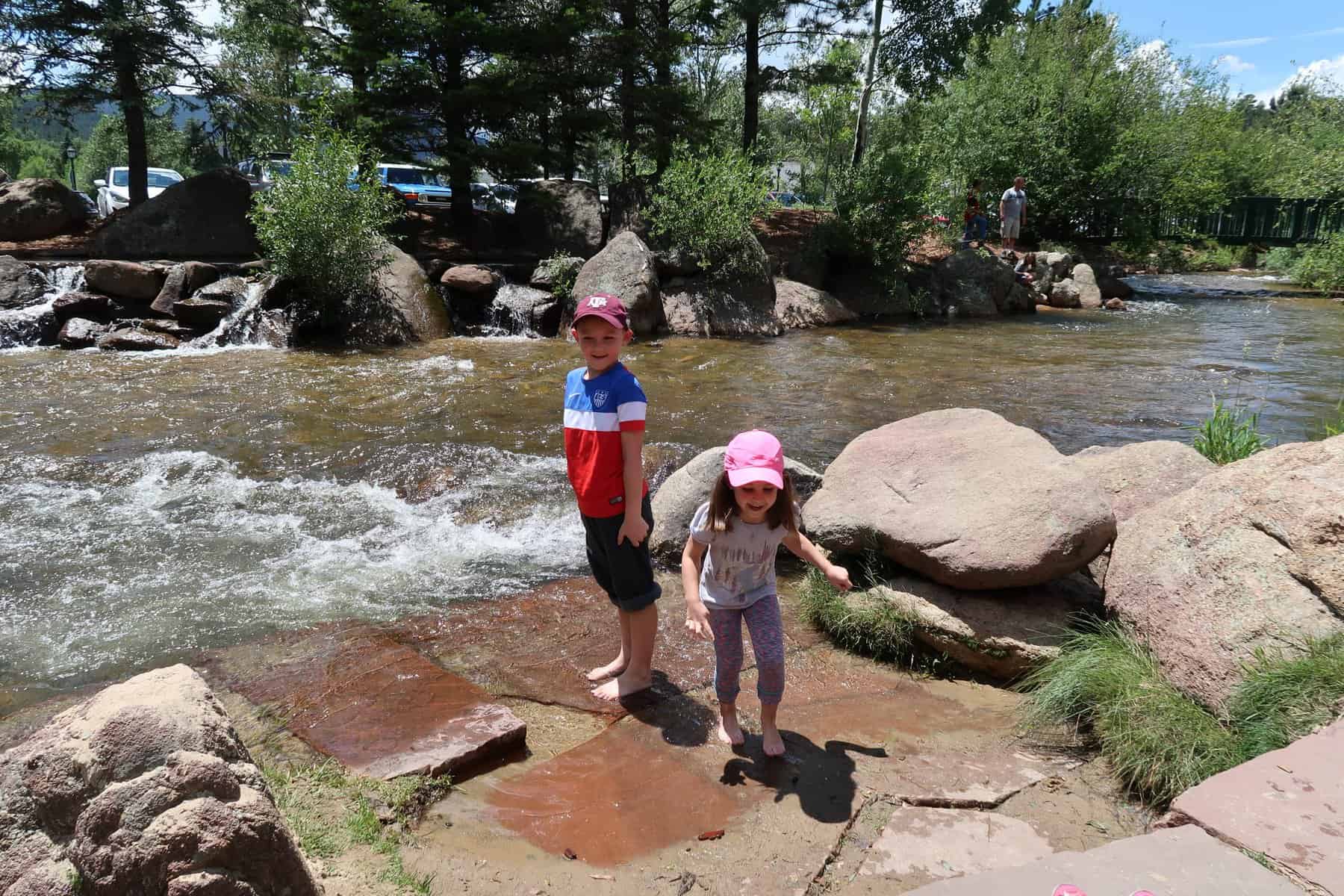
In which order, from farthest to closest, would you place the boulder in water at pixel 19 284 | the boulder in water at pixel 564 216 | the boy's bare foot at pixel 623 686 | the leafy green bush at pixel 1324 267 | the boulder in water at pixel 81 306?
the leafy green bush at pixel 1324 267 → the boulder in water at pixel 564 216 → the boulder in water at pixel 19 284 → the boulder in water at pixel 81 306 → the boy's bare foot at pixel 623 686

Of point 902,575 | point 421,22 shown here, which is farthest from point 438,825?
point 421,22

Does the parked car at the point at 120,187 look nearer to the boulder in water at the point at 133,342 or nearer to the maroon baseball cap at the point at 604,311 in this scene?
the boulder in water at the point at 133,342

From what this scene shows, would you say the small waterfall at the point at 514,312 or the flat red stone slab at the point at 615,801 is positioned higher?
the small waterfall at the point at 514,312

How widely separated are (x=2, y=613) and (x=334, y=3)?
12788 millimetres

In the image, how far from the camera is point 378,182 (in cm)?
1318

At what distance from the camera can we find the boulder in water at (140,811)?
1.87 meters

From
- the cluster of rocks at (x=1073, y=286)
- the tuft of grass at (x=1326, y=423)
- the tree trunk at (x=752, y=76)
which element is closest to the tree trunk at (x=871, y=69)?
the tree trunk at (x=752, y=76)

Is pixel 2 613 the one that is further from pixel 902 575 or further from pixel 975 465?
pixel 975 465

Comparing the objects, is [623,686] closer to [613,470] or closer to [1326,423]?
[613,470]

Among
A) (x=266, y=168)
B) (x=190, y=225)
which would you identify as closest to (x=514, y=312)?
(x=190, y=225)

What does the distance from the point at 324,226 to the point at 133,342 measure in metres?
3.04

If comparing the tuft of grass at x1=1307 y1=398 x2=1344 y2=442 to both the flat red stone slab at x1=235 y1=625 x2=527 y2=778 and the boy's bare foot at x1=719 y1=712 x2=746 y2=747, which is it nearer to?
the boy's bare foot at x1=719 y1=712 x2=746 y2=747

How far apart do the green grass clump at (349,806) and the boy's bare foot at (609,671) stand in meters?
1.05

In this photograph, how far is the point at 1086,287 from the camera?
19.9m
